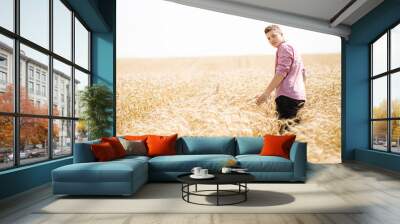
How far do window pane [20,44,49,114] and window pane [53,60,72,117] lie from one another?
350mm

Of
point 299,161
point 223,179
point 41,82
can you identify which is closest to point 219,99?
point 299,161

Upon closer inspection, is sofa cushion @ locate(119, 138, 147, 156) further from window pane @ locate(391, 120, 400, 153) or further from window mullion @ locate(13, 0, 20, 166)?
window pane @ locate(391, 120, 400, 153)

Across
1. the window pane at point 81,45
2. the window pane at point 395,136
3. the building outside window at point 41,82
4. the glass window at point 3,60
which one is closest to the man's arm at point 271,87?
the window pane at point 395,136

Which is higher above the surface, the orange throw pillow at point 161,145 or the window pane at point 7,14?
the window pane at point 7,14

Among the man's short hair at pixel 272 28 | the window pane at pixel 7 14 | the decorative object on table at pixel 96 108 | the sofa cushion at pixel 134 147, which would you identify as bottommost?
the sofa cushion at pixel 134 147

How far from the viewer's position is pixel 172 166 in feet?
19.5

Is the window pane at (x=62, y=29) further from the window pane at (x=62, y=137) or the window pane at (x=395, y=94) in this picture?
the window pane at (x=395, y=94)

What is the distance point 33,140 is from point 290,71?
620cm

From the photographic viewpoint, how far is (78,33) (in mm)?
7750

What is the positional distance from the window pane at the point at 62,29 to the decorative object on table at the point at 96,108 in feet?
2.90

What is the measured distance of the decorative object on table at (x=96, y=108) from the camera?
300 inches

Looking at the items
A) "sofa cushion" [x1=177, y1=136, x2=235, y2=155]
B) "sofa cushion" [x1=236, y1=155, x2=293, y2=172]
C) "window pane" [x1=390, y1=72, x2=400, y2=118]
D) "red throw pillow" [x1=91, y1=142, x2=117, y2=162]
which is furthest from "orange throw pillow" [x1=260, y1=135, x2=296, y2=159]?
"window pane" [x1=390, y1=72, x2=400, y2=118]

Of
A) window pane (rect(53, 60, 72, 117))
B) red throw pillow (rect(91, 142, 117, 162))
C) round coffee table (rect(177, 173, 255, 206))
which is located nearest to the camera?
round coffee table (rect(177, 173, 255, 206))

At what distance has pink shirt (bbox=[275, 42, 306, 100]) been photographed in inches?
368
